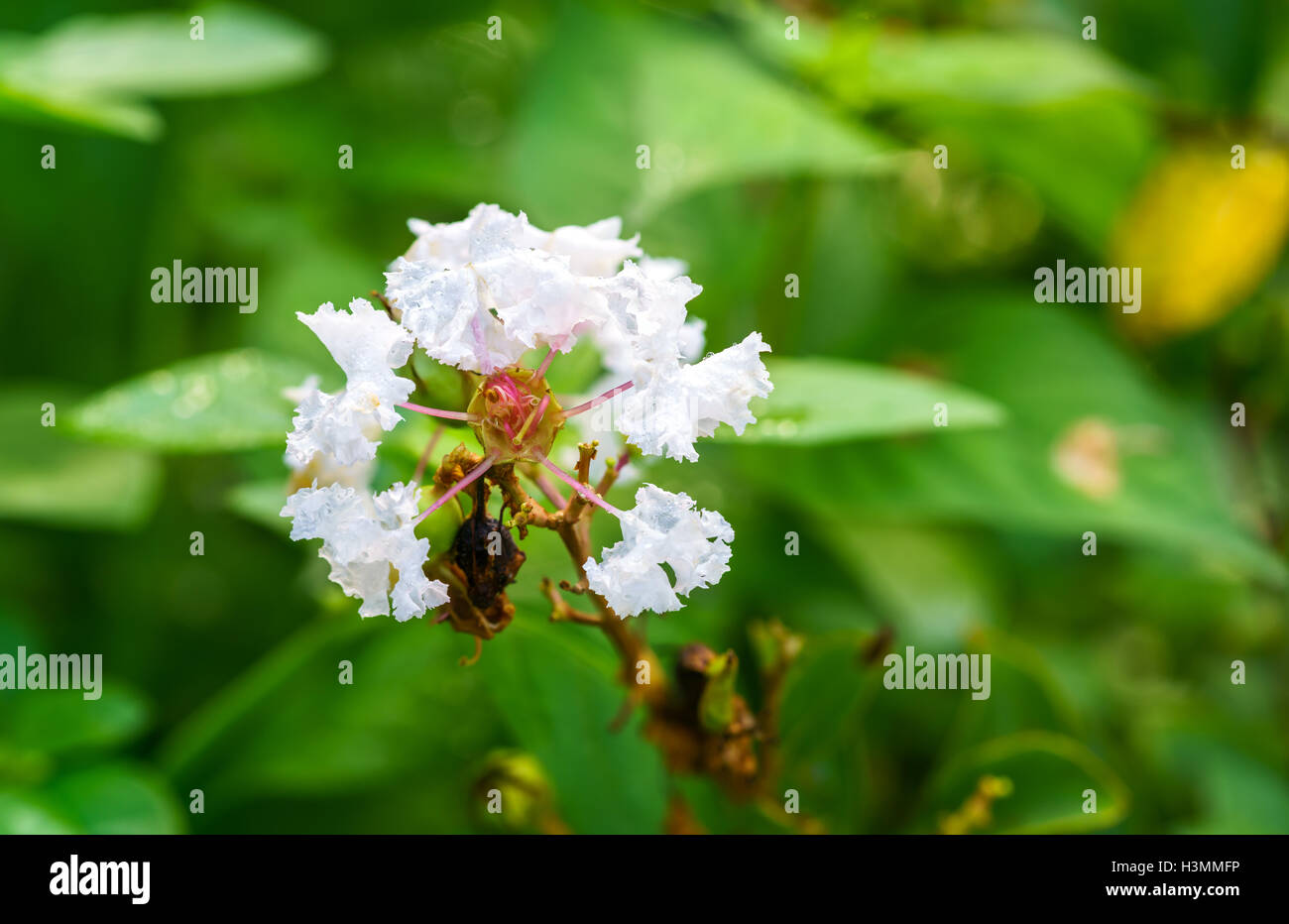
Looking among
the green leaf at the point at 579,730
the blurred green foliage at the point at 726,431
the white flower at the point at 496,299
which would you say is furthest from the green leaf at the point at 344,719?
the white flower at the point at 496,299

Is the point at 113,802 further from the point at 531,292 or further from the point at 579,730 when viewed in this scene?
the point at 531,292

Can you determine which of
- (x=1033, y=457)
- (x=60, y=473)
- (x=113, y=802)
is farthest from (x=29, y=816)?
(x=1033, y=457)

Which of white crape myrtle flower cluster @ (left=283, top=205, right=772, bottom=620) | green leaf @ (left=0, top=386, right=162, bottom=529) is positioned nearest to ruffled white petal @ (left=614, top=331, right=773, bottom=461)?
white crape myrtle flower cluster @ (left=283, top=205, right=772, bottom=620)

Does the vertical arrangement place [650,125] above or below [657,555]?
above
